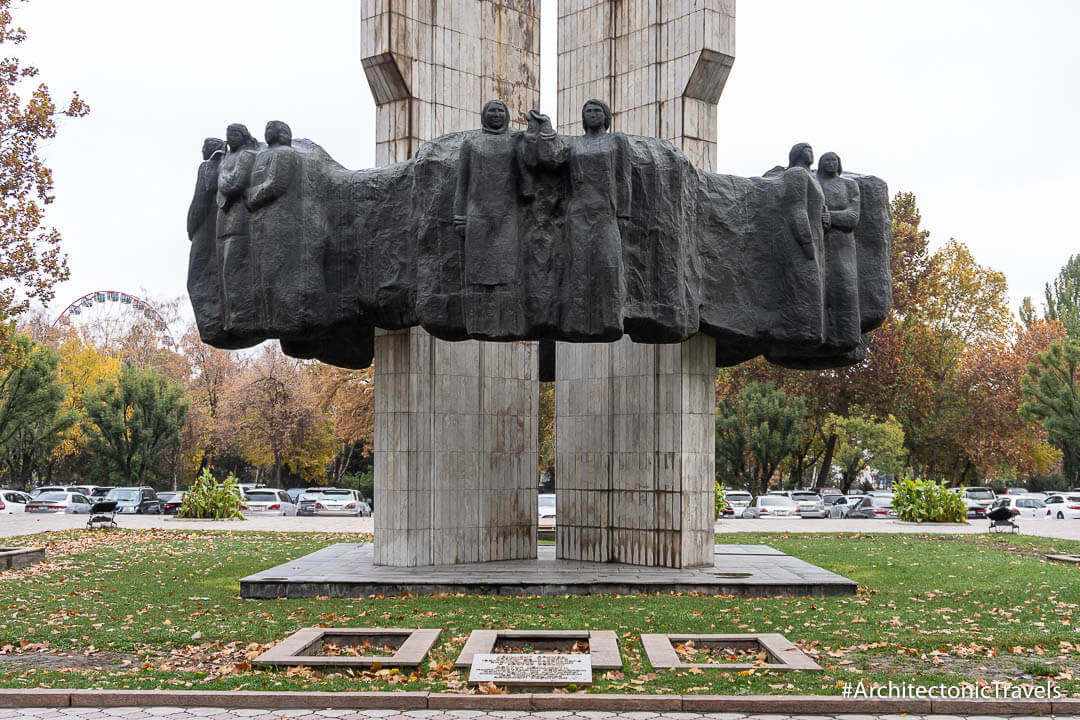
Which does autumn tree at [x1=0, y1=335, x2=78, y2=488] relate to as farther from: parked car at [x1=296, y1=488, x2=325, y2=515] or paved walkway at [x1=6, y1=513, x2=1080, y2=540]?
parked car at [x1=296, y1=488, x2=325, y2=515]

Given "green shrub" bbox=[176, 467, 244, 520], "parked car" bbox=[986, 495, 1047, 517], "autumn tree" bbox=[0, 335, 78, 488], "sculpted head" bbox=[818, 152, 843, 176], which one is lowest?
"parked car" bbox=[986, 495, 1047, 517]

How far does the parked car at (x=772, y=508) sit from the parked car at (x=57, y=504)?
79.5ft

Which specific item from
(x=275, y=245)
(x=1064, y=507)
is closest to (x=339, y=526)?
(x=275, y=245)

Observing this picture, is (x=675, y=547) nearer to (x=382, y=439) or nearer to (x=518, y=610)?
(x=518, y=610)

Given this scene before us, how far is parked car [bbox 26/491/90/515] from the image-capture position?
37000mm

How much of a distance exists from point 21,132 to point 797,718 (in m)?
21.9

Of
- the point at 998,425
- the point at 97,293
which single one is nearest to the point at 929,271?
the point at 998,425

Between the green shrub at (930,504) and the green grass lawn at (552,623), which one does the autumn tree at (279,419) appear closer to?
the green shrub at (930,504)

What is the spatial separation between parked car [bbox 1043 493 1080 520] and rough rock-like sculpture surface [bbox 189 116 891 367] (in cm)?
2882

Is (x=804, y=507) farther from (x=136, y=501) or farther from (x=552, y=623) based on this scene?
(x=552, y=623)

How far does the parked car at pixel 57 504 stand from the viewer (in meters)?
37.0

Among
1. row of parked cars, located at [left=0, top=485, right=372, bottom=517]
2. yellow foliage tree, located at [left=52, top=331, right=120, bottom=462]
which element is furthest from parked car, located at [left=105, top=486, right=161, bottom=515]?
yellow foliage tree, located at [left=52, top=331, right=120, bottom=462]

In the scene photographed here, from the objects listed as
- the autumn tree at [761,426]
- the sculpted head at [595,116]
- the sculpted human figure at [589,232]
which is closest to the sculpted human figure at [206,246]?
the sculpted human figure at [589,232]

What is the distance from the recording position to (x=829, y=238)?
46.6 ft
